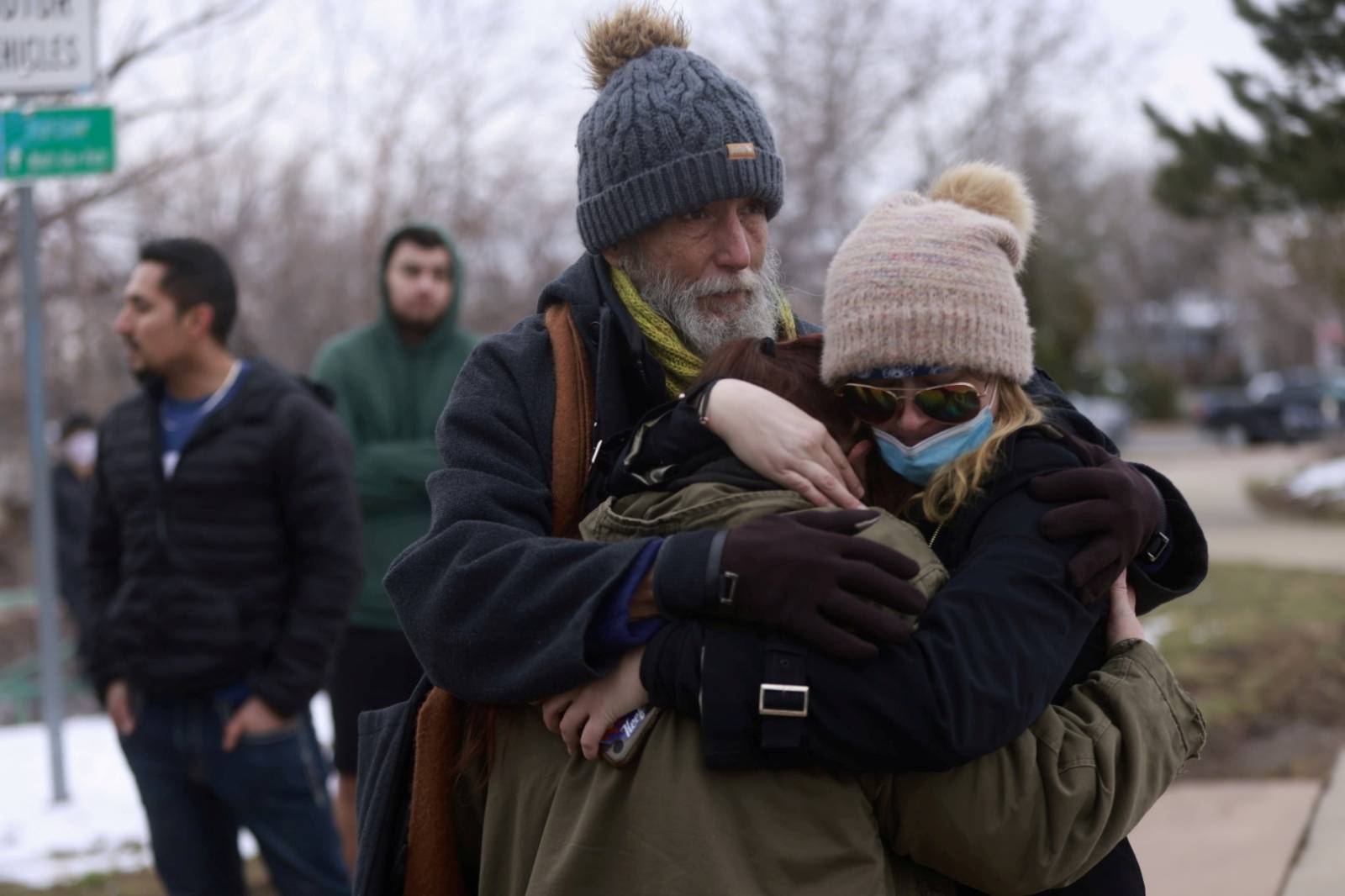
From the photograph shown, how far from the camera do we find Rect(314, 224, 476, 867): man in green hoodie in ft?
14.9

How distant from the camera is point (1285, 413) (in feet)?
106

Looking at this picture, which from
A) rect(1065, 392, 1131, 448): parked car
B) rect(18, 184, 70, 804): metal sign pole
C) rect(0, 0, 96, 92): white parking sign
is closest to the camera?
rect(0, 0, 96, 92): white parking sign

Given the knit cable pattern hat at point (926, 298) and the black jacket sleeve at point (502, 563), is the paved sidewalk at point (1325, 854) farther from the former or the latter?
the black jacket sleeve at point (502, 563)

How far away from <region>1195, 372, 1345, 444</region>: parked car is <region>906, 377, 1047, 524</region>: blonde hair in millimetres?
32486

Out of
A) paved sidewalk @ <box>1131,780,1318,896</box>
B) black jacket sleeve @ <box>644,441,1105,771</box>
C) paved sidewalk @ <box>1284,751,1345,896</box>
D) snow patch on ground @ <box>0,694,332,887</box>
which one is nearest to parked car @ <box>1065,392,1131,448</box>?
paved sidewalk @ <box>1131,780,1318,896</box>

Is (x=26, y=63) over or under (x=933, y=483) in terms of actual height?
over

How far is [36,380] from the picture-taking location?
642 centimetres

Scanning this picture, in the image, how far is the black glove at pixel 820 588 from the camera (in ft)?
5.39

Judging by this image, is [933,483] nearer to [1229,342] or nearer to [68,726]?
[68,726]

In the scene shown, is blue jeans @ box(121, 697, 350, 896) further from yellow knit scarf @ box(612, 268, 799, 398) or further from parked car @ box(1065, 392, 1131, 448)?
parked car @ box(1065, 392, 1131, 448)

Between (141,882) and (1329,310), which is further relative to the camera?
(1329,310)

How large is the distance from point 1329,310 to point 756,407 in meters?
46.0

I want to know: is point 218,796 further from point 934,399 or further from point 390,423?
point 934,399

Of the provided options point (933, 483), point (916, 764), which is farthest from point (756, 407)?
point (916, 764)
